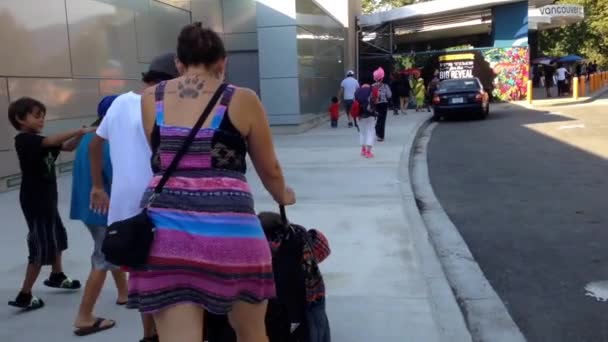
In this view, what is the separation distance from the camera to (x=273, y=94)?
18000 mm

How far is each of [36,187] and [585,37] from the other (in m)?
58.8

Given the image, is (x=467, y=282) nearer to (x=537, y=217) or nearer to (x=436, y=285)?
(x=436, y=285)

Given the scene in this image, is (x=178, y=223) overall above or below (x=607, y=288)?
above

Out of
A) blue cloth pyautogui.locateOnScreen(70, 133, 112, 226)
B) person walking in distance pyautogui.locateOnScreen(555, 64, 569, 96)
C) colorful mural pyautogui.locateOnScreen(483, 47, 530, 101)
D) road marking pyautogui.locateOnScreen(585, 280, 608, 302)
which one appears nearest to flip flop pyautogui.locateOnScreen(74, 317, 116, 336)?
blue cloth pyautogui.locateOnScreen(70, 133, 112, 226)

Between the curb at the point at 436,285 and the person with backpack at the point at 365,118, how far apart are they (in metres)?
3.86

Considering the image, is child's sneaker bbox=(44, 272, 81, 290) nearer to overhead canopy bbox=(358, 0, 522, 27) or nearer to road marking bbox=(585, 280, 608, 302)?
road marking bbox=(585, 280, 608, 302)

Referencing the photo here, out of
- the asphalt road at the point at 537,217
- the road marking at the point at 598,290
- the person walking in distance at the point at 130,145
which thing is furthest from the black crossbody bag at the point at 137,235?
the road marking at the point at 598,290

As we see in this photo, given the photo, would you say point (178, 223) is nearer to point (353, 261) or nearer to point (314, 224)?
point (353, 261)

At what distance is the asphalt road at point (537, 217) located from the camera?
4.54 metres

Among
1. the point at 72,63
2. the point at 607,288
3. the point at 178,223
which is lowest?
the point at 607,288

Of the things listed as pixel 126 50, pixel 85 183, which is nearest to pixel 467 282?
pixel 85 183

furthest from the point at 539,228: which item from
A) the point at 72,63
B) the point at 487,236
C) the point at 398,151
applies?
the point at 72,63

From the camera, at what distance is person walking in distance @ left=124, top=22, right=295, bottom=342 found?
7.50 ft

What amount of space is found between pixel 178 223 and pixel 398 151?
11184mm
